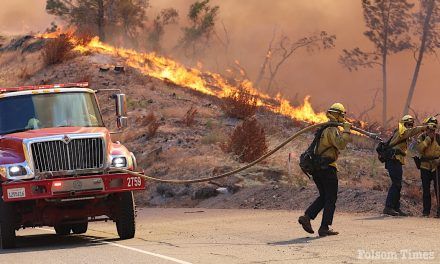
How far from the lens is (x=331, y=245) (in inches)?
503

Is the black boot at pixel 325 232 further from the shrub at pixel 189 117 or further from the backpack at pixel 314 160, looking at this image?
the shrub at pixel 189 117

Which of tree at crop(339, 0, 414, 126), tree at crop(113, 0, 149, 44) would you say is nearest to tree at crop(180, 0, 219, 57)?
tree at crop(113, 0, 149, 44)

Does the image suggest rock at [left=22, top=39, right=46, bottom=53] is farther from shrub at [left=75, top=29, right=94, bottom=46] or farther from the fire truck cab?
the fire truck cab

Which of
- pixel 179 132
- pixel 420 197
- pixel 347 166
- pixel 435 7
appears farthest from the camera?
pixel 435 7

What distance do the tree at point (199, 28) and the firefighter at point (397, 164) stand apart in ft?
200

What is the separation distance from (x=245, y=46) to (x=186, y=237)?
2489 inches

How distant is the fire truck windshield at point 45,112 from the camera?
15.1m

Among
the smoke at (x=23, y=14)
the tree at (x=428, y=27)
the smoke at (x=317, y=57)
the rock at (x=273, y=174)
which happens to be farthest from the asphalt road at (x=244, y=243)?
the smoke at (x=23, y=14)

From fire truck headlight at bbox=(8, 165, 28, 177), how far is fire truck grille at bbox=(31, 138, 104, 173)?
191mm

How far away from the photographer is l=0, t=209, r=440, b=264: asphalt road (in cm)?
1169

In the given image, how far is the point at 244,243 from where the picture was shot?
13508 mm

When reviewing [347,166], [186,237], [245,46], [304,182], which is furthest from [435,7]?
[186,237]

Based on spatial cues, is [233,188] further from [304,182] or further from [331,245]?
[331,245]

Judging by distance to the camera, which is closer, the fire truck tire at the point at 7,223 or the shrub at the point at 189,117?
the fire truck tire at the point at 7,223
